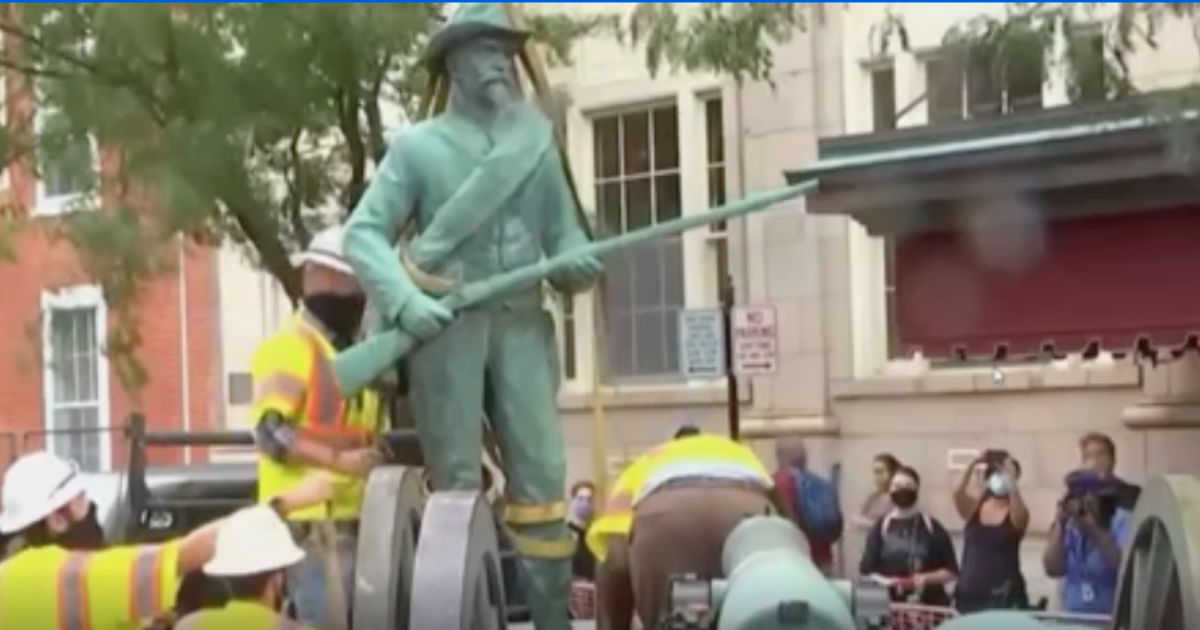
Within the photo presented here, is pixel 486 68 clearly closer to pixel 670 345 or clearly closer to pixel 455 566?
pixel 455 566

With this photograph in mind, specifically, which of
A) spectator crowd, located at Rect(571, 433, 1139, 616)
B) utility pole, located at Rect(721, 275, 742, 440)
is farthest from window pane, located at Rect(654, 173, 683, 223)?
spectator crowd, located at Rect(571, 433, 1139, 616)

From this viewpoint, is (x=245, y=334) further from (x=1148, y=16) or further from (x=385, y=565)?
(x=385, y=565)

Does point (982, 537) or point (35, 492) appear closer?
point (35, 492)

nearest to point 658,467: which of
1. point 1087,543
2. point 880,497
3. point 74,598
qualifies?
point 74,598

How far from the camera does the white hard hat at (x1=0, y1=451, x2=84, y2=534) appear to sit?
240 inches

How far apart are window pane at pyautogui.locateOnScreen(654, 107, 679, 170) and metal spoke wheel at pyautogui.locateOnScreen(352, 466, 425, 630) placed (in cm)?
1706

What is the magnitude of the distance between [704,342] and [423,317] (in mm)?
12594

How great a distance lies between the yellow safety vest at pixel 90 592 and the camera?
5.73 meters

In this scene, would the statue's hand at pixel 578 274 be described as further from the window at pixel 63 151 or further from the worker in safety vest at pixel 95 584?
the window at pixel 63 151

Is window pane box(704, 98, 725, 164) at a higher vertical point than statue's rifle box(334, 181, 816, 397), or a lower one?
higher

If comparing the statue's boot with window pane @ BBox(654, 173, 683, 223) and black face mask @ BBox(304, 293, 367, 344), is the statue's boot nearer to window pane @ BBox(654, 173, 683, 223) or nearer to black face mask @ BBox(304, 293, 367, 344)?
black face mask @ BBox(304, 293, 367, 344)

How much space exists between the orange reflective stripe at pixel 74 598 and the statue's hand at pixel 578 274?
1.31 meters

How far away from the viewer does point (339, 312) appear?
22.0 ft

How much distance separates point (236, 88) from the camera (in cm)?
1312
